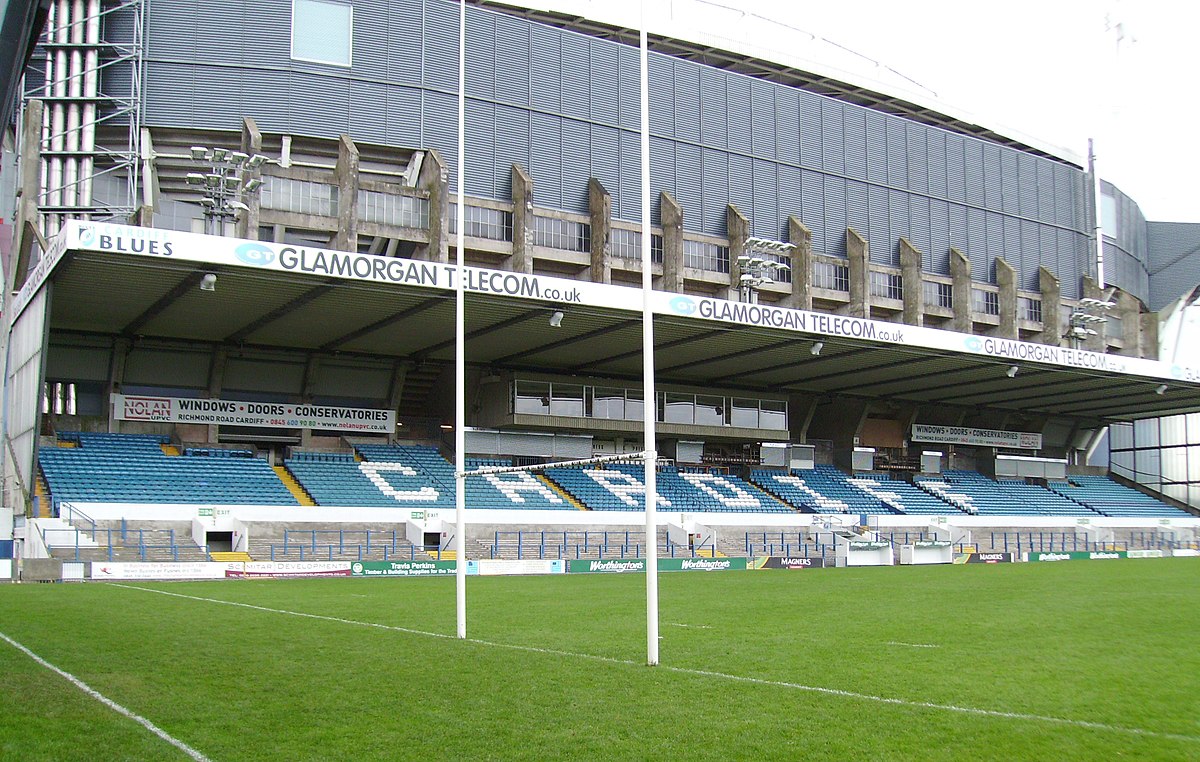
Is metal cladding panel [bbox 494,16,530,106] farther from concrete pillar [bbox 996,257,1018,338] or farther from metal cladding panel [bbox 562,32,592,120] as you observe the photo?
concrete pillar [bbox 996,257,1018,338]

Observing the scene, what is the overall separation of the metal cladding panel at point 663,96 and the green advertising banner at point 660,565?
23.5 m

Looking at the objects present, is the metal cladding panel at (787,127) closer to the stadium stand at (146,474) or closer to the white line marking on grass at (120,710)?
the stadium stand at (146,474)

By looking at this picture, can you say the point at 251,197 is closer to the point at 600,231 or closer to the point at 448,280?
the point at 448,280

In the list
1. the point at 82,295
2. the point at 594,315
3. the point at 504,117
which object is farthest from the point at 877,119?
the point at 82,295

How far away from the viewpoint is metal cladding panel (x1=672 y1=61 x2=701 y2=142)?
57.6 m

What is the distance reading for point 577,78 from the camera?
180 ft

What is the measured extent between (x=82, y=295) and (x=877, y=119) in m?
45.3

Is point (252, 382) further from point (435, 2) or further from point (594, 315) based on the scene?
point (435, 2)

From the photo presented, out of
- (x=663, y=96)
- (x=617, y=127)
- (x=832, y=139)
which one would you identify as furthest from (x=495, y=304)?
(x=832, y=139)

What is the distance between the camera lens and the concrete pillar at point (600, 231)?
52.5m

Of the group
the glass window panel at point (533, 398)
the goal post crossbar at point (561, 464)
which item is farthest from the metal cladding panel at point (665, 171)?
the goal post crossbar at point (561, 464)

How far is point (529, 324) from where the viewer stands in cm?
4272

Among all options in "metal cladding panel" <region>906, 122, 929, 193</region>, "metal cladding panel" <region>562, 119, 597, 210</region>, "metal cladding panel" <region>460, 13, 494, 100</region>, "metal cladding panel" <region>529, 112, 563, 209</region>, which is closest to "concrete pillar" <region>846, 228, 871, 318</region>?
"metal cladding panel" <region>906, 122, 929, 193</region>

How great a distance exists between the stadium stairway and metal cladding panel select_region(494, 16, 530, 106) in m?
20.1
